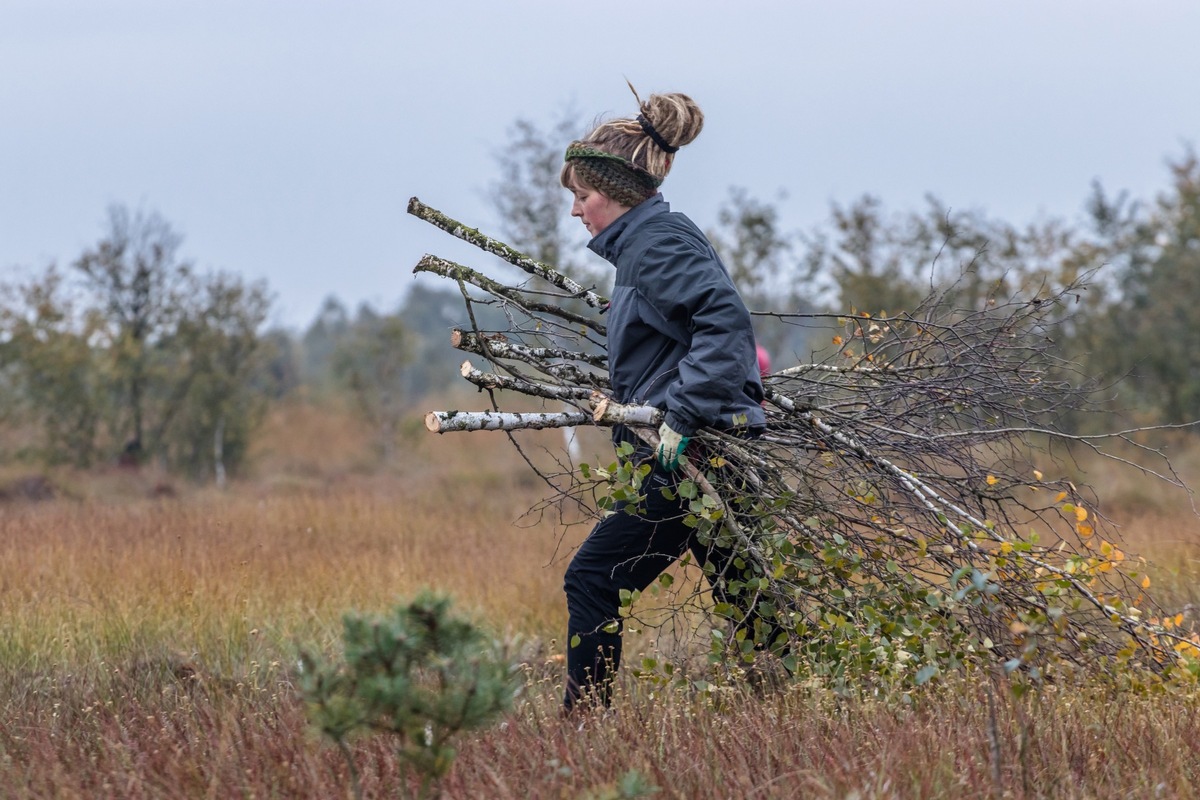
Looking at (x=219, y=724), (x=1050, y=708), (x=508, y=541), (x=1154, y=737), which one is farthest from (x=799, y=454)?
(x=508, y=541)

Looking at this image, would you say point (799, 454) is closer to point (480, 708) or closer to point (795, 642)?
point (795, 642)

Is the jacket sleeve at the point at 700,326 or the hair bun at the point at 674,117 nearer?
the jacket sleeve at the point at 700,326

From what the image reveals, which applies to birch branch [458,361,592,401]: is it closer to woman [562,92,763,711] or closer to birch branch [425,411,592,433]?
birch branch [425,411,592,433]

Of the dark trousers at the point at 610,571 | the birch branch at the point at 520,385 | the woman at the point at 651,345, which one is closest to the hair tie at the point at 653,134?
the woman at the point at 651,345

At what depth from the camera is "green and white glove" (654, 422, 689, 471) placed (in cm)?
380

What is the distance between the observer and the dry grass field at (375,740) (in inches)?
122

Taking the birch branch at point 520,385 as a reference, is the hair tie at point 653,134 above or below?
above

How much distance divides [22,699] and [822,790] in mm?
2895

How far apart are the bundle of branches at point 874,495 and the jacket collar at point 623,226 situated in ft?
1.64

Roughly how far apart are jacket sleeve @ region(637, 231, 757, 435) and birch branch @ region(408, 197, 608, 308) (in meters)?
0.87

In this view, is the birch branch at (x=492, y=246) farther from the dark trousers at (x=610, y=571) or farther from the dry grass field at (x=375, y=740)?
the dry grass field at (x=375, y=740)

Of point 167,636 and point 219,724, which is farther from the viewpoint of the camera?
point 167,636

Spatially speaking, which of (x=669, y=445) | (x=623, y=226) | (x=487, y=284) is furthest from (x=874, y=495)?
(x=487, y=284)

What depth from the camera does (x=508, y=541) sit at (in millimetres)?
8672
